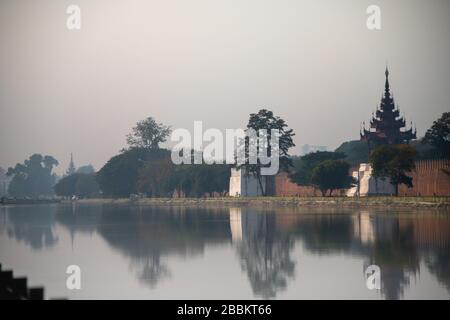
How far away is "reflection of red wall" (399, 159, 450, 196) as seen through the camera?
236 ft

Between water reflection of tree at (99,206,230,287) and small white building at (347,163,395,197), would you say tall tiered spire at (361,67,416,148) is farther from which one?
water reflection of tree at (99,206,230,287)

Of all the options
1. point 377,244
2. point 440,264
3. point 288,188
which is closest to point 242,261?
point 440,264

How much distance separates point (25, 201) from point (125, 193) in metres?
20.5

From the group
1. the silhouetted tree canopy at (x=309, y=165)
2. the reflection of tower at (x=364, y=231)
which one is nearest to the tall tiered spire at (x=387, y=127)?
the silhouetted tree canopy at (x=309, y=165)

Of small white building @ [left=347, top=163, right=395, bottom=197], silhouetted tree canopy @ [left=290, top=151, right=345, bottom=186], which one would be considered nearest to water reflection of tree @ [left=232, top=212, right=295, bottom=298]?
small white building @ [left=347, top=163, right=395, bottom=197]

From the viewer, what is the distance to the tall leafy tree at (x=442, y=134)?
253 ft

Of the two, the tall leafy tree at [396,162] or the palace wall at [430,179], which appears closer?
the tall leafy tree at [396,162]

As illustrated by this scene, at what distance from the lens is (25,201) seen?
13650 cm

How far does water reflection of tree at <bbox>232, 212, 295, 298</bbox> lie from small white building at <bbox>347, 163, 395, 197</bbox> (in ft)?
155

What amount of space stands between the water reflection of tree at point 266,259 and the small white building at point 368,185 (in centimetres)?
4717

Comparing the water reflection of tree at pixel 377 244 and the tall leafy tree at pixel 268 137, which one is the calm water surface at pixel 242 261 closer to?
the water reflection of tree at pixel 377 244

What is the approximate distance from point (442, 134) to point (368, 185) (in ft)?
35.0
